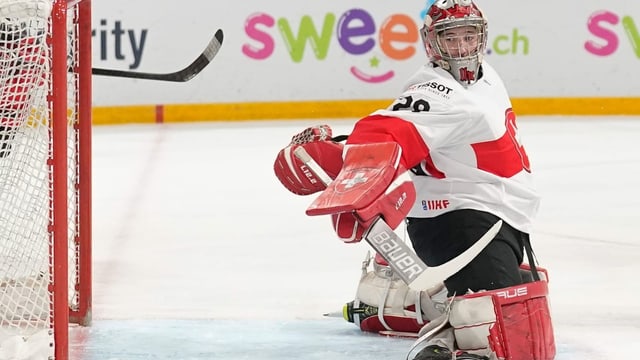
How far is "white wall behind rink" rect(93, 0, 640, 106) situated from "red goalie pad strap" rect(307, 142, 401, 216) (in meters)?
5.03

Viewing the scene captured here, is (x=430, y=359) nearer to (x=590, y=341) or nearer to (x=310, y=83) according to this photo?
(x=590, y=341)

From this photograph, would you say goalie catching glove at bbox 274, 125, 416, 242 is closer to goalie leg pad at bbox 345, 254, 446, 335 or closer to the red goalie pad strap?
the red goalie pad strap

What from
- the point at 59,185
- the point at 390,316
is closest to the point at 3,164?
the point at 59,185

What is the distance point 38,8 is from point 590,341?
1.39 meters

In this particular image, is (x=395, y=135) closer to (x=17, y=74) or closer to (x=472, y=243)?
(x=472, y=243)

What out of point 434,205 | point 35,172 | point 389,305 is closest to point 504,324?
point 434,205

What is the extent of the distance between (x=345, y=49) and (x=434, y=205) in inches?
189

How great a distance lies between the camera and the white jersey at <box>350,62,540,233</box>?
2584 mm

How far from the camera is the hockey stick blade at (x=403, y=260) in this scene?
2.34 meters

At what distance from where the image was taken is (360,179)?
2.33m

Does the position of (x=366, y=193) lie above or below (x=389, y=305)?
above

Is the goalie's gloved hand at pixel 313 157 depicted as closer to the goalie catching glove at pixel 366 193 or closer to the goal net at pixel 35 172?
the goalie catching glove at pixel 366 193

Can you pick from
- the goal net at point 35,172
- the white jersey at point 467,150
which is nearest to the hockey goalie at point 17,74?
the goal net at point 35,172

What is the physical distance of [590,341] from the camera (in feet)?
9.64
